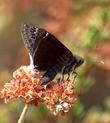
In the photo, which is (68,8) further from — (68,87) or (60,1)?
(68,87)

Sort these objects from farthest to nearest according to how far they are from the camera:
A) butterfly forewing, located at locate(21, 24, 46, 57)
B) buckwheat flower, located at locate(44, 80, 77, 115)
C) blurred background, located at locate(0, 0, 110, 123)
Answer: blurred background, located at locate(0, 0, 110, 123)
butterfly forewing, located at locate(21, 24, 46, 57)
buckwheat flower, located at locate(44, 80, 77, 115)

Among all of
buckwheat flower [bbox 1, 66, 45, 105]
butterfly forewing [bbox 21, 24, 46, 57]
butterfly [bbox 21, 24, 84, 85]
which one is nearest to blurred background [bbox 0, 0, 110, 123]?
butterfly [bbox 21, 24, 84, 85]

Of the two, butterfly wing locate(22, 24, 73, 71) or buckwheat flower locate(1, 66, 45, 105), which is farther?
butterfly wing locate(22, 24, 73, 71)

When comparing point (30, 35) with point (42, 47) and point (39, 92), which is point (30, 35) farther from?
point (39, 92)

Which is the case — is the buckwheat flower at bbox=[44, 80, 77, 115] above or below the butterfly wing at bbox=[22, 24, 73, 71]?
below

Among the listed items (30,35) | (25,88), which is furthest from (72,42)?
(25,88)

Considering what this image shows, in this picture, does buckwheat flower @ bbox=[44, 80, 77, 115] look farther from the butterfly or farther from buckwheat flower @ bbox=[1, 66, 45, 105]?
the butterfly

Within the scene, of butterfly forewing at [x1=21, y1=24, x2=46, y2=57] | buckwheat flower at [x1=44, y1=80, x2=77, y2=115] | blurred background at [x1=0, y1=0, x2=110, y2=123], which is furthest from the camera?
blurred background at [x1=0, y1=0, x2=110, y2=123]
